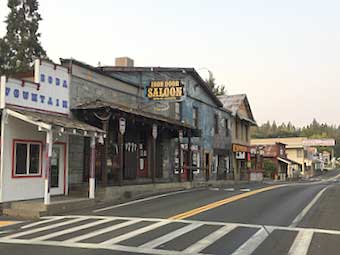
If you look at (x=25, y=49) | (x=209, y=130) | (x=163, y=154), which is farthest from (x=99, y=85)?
(x=25, y=49)

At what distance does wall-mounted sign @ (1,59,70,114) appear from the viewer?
52.5ft

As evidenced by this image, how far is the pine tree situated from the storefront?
25.0 meters

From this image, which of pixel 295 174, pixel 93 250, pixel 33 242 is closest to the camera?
pixel 93 250

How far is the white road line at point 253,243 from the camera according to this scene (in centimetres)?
845

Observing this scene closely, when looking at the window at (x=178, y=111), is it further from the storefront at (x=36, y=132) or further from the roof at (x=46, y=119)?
the roof at (x=46, y=119)

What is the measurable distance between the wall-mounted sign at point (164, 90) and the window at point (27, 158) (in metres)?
8.61

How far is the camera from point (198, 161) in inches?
1298

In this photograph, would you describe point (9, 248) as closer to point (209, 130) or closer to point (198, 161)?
point (198, 161)

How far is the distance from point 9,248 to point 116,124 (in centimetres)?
1366

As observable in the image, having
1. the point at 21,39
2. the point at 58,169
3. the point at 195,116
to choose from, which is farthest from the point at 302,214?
the point at 21,39

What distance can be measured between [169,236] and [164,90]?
1546cm

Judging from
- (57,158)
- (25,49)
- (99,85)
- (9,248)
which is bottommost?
(9,248)

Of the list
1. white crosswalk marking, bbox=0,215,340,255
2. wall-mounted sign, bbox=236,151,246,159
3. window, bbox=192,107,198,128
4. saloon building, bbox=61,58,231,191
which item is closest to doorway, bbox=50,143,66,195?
saloon building, bbox=61,58,231,191

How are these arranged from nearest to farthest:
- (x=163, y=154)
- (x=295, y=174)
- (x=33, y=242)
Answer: (x=33, y=242) → (x=163, y=154) → (x=295, y=174)
